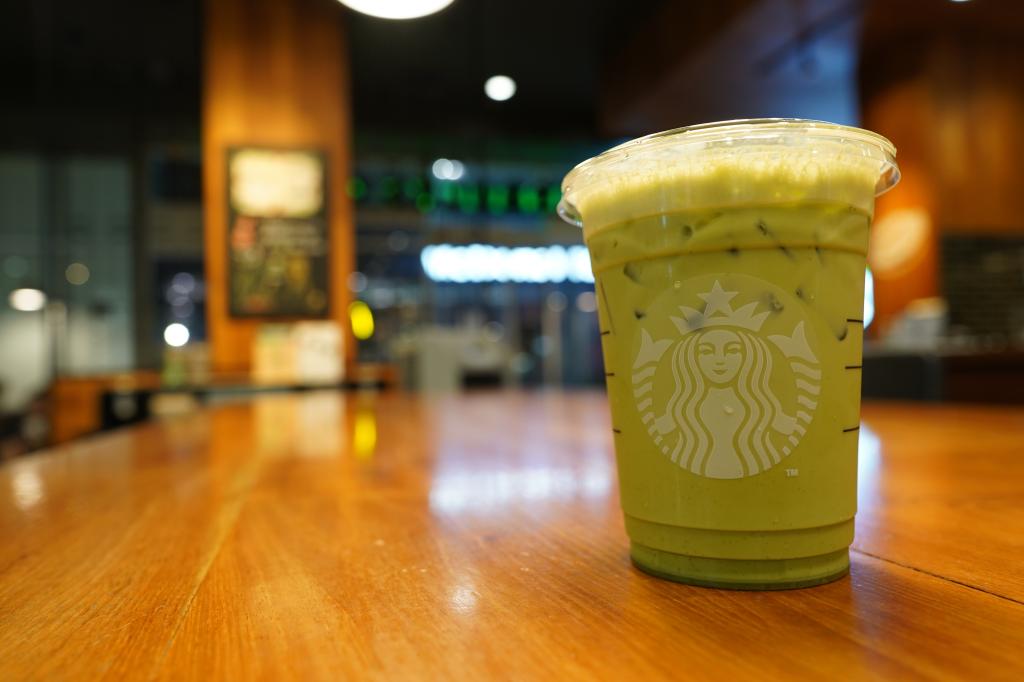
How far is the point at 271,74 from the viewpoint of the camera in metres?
4.68

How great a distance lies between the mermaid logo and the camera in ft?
1.26

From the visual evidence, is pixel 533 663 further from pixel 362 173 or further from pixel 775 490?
pixel 362 173

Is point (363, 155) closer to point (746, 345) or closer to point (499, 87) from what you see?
point (499, 87)

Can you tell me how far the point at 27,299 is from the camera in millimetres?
8125

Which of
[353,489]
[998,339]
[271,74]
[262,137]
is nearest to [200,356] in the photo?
[262,137]

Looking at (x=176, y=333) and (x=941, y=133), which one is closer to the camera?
(x=941, y=133)

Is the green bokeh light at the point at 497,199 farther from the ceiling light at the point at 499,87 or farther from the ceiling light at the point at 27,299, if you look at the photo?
the ceiling light at the point at 27,299

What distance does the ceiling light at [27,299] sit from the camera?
318 inches

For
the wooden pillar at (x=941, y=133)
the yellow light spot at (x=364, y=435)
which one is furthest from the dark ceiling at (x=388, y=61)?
the yellow light spot at (x=364, y=435)

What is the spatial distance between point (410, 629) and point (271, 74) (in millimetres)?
4984

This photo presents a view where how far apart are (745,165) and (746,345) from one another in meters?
0.10

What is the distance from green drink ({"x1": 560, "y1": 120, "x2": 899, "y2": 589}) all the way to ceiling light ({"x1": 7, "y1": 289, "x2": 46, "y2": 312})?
9.34 meters

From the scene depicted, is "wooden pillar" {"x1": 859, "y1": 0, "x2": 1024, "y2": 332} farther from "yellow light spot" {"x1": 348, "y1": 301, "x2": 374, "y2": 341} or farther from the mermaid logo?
"yellow light spot" {"x1": 348, "y1": 301, "x2": 374, "y2": 341}

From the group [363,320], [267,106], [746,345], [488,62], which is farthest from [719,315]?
[363,320]
